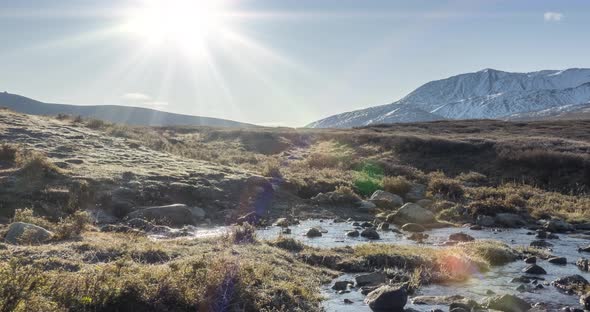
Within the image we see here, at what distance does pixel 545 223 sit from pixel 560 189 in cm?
1255

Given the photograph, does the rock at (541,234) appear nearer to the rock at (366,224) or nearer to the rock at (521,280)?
the rock at (366,224)

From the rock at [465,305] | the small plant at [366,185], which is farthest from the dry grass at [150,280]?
the small plant at [366,185]

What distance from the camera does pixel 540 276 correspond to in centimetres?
1744

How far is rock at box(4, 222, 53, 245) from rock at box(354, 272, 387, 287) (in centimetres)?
1066

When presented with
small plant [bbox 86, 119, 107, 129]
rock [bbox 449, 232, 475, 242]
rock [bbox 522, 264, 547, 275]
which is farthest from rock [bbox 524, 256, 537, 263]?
small plant [bbox 86, 119, 107, 129]

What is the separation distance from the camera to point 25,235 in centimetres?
1609

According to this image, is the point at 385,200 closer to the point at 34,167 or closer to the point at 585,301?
the point at 585,301

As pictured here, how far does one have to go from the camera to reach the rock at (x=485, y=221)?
98.4ft

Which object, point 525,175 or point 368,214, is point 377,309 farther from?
point 525,175

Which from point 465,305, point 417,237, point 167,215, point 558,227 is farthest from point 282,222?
point 558,227

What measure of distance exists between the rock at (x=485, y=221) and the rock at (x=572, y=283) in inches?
542

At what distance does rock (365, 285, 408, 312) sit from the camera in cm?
1352

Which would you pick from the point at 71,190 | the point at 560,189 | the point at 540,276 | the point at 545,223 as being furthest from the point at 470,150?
the point at 71,190

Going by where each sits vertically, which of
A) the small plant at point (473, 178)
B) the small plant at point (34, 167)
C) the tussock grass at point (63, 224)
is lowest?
the tussock grass at point (63, 224)
